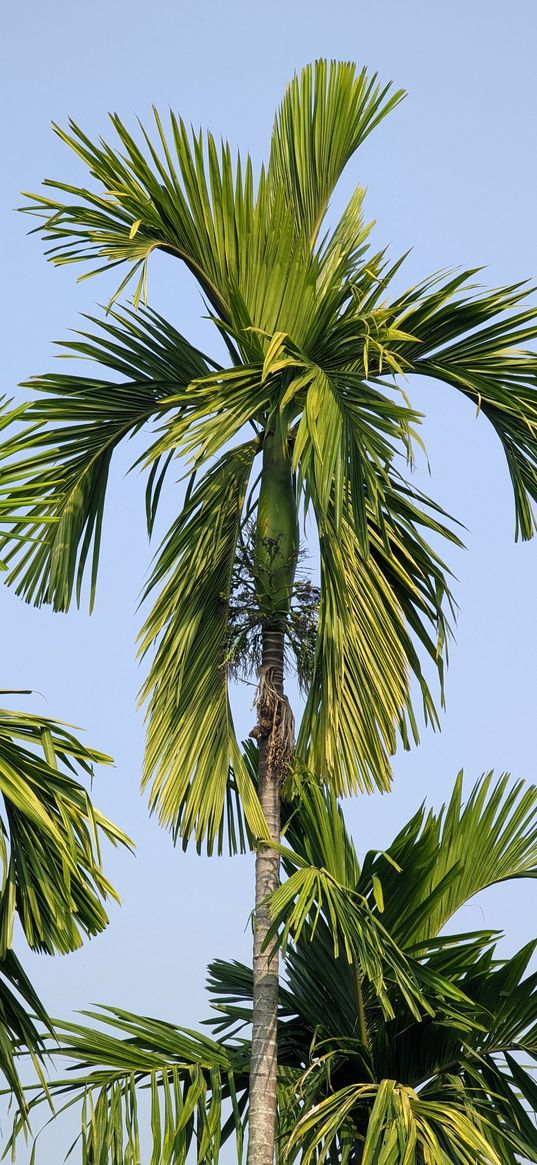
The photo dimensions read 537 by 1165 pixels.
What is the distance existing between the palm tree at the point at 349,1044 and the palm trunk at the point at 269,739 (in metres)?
0.13

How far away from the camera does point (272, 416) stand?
7.57 meters

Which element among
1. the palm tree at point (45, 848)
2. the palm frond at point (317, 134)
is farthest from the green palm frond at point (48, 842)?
the palm frond at point (317, 134)

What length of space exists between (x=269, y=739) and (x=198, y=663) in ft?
1.84

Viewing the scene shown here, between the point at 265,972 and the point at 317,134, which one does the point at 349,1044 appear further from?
the point at 317,134

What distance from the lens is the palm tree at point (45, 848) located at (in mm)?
6008

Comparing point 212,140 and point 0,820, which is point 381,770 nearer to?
point 0,820

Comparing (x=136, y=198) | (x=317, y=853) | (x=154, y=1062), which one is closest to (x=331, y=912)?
(x=317, y=853)

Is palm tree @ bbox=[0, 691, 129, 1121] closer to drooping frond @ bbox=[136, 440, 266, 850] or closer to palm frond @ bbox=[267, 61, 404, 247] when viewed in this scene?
drooping frond @ bbox=[136, 440, 266, 850]

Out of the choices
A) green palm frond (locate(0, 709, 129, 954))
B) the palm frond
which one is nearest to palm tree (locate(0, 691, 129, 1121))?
green palm frond (locate(0, 709, 129, 954))

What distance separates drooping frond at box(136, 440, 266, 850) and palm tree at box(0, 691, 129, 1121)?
113 cm

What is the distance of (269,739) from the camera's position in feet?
23.7

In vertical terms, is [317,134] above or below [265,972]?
above

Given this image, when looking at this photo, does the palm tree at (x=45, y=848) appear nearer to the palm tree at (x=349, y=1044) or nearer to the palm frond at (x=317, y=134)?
the palm tree at (x=349, y=1044)

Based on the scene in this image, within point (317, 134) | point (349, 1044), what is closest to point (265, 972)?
point (349, 1044)
